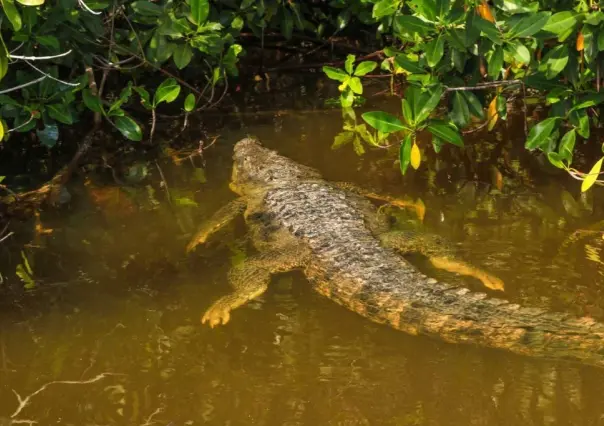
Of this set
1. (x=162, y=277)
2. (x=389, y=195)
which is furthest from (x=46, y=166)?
(x=389, y=195)

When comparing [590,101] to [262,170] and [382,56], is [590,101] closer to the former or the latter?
[262,170]

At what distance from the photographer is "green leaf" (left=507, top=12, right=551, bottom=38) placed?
4188 mm

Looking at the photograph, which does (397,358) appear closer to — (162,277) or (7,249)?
(162,277)

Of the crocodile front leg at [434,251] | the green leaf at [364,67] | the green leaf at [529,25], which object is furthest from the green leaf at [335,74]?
the green leaf at [529,25]

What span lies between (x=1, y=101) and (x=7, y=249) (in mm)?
1068

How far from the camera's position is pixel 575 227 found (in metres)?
5.02

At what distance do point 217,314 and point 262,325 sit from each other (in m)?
0.27

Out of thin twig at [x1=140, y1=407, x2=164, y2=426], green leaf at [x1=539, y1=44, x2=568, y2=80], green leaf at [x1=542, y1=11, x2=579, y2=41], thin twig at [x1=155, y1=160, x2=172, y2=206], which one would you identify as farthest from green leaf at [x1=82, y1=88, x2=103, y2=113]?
green leaf at [x1=542, y1=11, x2=579, y2=41]

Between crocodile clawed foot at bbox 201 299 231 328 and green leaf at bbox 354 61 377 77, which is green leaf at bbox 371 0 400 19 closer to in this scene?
green leaf at bbox 354 61 377 77

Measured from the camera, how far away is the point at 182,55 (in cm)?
616

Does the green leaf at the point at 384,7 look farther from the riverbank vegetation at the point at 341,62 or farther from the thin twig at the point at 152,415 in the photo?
the thin twig at the point at 152,415

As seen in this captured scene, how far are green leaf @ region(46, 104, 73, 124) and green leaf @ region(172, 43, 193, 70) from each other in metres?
0.97

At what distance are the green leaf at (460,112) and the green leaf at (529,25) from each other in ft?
2.73

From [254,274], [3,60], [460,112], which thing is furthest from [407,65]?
[3,60]
